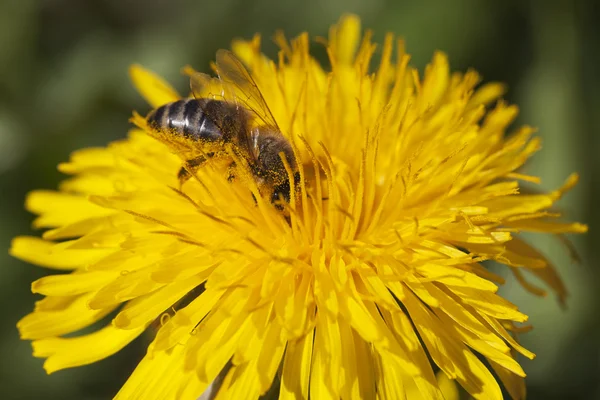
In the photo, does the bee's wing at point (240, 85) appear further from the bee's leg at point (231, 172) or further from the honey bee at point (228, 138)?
the bee's leg at point (231, 172)

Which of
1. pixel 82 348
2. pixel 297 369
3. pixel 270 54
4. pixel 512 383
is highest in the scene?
pixel 270 54

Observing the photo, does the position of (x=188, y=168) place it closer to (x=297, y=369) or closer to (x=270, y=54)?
(x=297, y=369)

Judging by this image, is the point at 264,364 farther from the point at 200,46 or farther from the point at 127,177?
the point at 200,46

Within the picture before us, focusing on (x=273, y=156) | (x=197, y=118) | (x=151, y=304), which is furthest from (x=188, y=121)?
(x=151, y=304)

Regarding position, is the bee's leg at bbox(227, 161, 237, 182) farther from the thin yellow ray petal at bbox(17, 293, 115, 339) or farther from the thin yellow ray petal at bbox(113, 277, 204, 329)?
the thin yellow ray petal at bbox(17, 293, 115, 339)

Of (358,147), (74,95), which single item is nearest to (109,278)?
(358,147)

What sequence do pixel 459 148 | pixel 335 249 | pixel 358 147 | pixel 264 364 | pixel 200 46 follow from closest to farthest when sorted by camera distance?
pixel 264 364, pixel 335 249, pixel 459 148, pixel 358 147, pixel 200 46

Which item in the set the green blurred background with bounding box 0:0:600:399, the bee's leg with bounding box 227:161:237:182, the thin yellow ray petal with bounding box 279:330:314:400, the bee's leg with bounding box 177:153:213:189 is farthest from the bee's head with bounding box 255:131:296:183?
the green blurred background with bounding box 0:0:600:399
